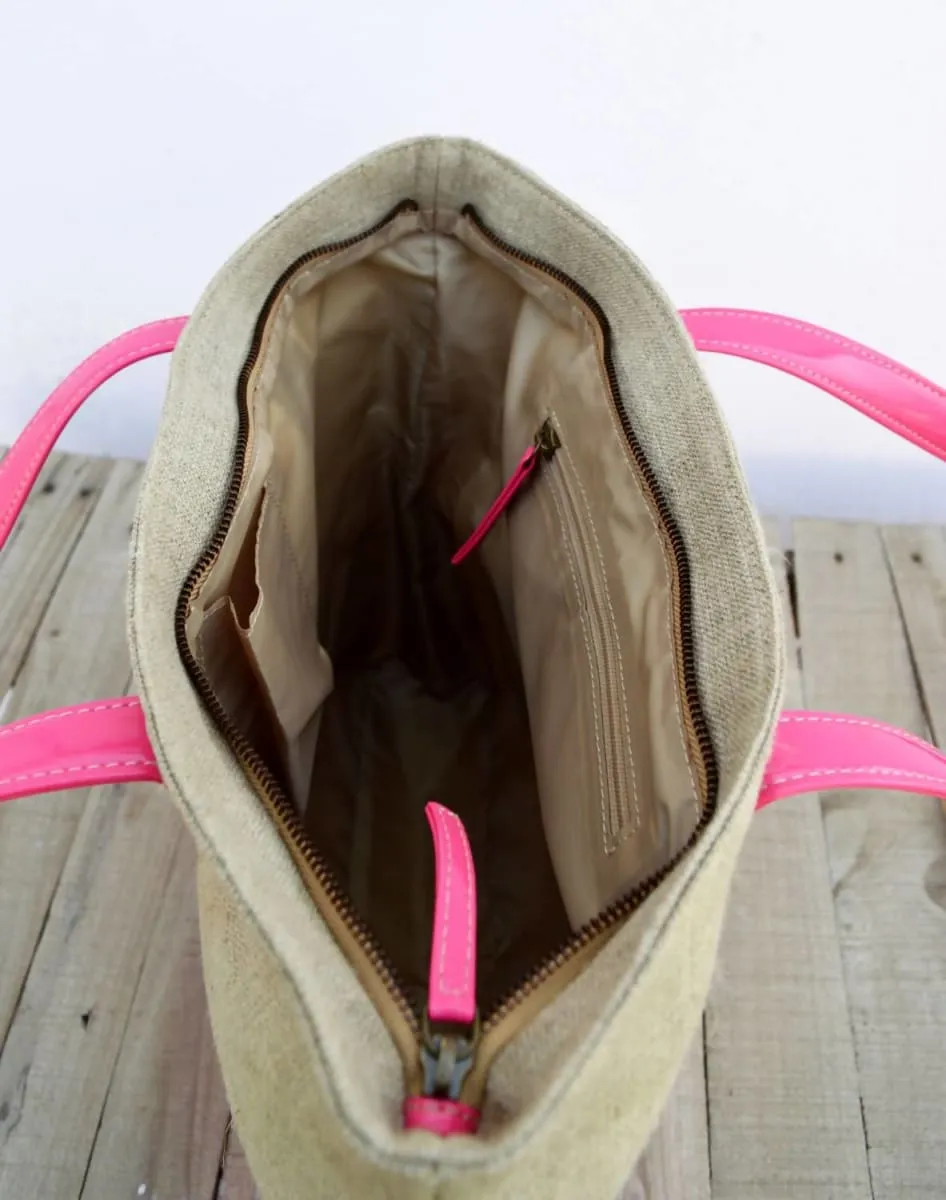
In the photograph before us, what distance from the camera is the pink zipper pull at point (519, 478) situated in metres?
0.47

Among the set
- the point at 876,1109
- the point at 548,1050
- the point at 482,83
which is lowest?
the point at 876,1109

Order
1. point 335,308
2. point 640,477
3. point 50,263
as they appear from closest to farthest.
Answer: point 640,477
point 335,308
point 50,263

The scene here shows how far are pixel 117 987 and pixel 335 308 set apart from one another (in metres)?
0.37

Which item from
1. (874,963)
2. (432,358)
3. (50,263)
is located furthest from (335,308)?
(874,963)

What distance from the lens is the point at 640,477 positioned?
1.27 ft

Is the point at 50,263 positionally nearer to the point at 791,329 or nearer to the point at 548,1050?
the point at 791,329

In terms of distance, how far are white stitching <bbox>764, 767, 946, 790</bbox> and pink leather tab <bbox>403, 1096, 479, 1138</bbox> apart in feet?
0.59

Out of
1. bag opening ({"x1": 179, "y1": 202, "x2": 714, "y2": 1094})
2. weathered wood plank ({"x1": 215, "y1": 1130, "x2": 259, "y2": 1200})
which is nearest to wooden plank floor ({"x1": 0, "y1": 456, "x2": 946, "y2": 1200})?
weathered wood plank ({"x1": 215, "y1": 1130, "x2": 259, "y2": 1200})

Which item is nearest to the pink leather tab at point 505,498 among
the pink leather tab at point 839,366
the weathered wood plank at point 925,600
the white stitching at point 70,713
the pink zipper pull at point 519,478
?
the pink zipper pull at point 519,478

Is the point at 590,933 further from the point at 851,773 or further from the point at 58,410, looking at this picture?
the point at 58,410

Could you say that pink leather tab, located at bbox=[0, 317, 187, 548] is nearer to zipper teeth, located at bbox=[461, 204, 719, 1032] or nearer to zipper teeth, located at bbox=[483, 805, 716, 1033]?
zipper teeth, located at bbox=[461, 204, 719, 1032]

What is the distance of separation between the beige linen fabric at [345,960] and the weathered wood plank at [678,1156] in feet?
0.77

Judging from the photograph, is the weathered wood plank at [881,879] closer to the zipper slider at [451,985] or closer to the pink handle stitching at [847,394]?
the pink handle stitching at [847,394]

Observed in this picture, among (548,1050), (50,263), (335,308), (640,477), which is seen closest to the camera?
(548,1050)
